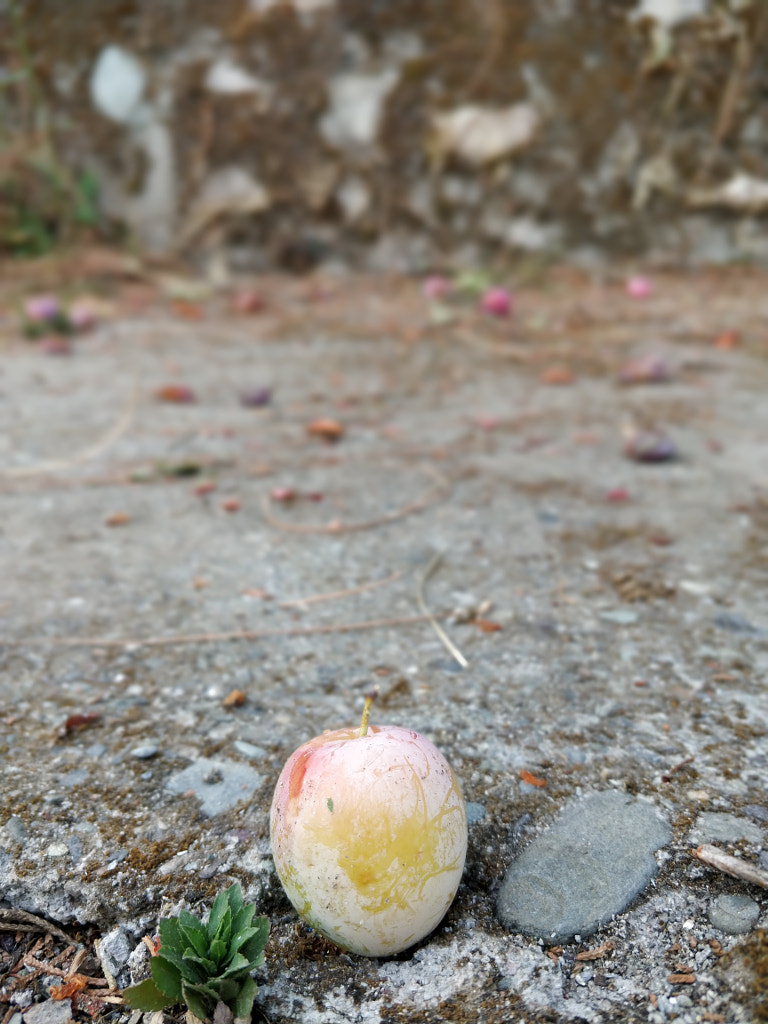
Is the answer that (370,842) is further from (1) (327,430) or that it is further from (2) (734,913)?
(1) (327,430)

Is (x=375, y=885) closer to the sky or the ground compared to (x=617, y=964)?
closer to the sky

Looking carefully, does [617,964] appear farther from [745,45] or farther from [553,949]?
[745,45]

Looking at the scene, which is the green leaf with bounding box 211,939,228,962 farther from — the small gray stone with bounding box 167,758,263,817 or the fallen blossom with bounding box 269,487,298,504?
the fallen blossom with bounding box 269,487,298,504

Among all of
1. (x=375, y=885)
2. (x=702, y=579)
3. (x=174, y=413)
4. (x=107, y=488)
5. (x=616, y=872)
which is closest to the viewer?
(x=375, y=885)

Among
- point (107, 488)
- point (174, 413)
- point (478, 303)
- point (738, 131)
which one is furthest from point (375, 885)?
point (738, 131)

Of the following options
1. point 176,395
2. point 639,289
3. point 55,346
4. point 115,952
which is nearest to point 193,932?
point 115,952

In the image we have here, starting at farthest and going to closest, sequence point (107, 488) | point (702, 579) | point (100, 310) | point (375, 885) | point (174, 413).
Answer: point (100, 310) < point (174, 413) < point (107, 488) < point (702, 579) < point (375, 885)

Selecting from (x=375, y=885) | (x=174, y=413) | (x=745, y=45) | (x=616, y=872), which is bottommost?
(x=174, y=413)
